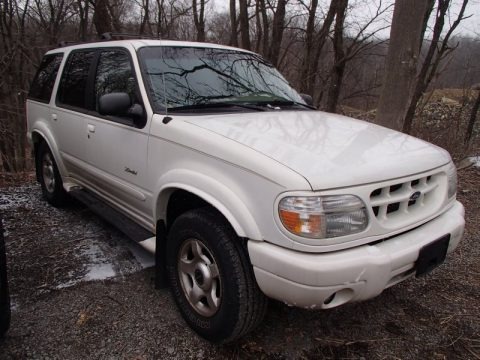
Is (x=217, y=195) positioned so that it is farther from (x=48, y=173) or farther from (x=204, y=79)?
(x=48, y=173)

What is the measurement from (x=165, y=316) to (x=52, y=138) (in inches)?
106

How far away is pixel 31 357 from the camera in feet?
7.59

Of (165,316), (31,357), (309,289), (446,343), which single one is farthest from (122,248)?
(446,343)

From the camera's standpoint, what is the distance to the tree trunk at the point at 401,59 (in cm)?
496

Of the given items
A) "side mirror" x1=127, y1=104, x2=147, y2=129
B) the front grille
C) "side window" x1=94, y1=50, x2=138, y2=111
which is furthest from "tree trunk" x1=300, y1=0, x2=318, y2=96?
the front grille

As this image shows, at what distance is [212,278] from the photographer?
235cm

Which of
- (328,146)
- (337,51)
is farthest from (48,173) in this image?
(337,51)

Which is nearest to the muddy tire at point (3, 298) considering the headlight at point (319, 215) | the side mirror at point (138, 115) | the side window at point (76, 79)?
the side mirror at point (138, 115)

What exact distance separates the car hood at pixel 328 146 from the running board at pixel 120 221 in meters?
0.97

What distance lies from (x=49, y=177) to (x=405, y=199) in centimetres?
418

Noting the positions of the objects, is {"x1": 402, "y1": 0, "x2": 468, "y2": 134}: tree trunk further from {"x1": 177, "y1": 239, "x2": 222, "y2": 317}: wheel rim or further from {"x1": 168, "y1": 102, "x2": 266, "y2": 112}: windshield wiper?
{"x1": 177, "y1": 239, "x2": 222, "y2": 317}: wheel rim

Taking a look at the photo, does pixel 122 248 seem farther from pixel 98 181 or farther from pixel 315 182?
pixel 315 182

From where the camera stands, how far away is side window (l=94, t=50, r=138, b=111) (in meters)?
3.14

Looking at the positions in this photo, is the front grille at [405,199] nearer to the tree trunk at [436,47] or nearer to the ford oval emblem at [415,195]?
the ford oval emblem at [415,195]
